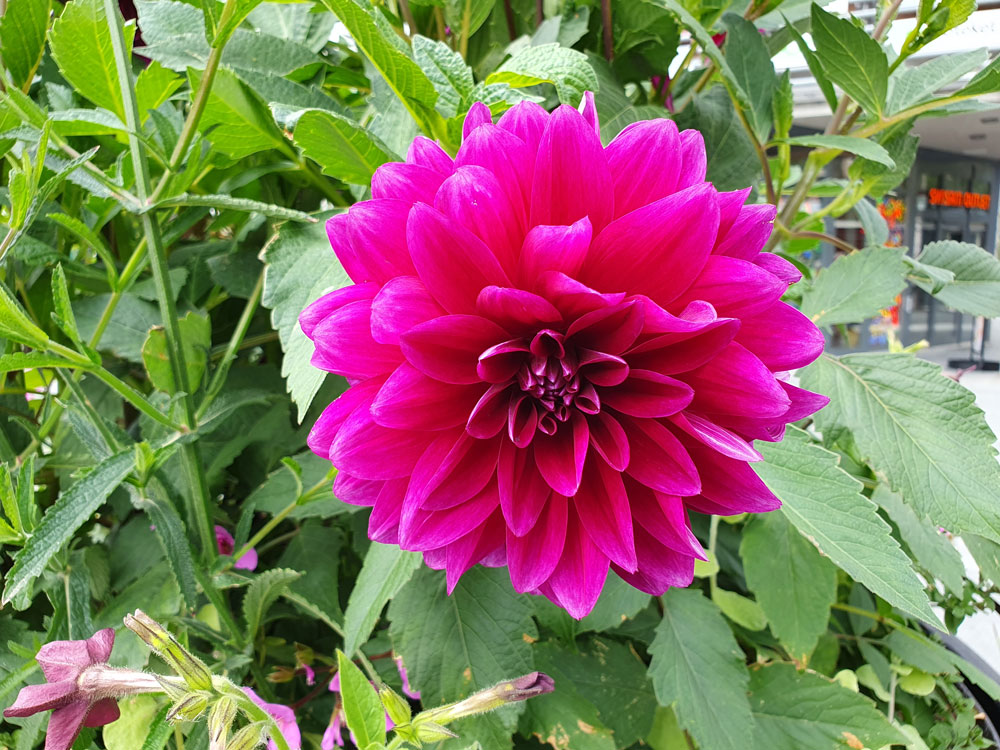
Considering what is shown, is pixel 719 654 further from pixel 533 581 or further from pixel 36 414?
pixel 36 414

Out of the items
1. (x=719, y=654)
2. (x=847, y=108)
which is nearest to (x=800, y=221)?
(x=847, y=108)

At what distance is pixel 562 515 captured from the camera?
23cm

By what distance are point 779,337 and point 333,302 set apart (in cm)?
15

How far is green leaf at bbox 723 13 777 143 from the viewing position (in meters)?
0.39

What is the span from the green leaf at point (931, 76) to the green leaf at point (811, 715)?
377mm

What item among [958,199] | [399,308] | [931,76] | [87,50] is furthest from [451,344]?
[958,199]

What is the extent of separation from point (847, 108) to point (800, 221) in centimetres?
8

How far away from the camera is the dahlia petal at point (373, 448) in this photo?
0.71 feet

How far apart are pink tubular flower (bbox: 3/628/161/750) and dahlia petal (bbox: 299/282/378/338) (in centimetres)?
14

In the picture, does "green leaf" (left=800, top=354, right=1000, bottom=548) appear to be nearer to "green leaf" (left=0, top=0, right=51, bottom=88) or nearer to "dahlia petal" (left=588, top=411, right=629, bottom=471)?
"dahlia petal" (left=588, top=411, right=629, bottom=471)

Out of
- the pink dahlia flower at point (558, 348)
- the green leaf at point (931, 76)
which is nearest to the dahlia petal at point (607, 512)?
the pink dahlia flower at point (558, 348)

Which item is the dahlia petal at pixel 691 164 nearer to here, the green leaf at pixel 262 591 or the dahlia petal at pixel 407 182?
the dahlia petal at pixel 407 182

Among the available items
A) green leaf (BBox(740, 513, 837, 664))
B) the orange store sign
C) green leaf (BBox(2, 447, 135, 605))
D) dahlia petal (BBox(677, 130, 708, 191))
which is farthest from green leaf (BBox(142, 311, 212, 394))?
the orange store sign

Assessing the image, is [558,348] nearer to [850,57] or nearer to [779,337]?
[779,337]
